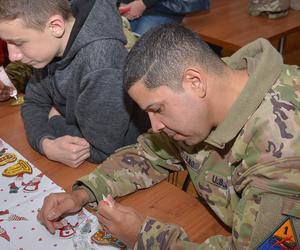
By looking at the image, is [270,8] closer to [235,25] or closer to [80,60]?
[235,25]

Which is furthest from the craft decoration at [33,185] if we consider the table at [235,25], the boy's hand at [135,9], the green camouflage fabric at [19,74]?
the boy's hand at [135,9]

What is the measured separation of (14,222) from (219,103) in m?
0.54

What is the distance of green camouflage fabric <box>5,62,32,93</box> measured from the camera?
151 cm

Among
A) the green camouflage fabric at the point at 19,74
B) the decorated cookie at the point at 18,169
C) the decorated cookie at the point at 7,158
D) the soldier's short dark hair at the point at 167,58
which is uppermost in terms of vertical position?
the soldier's short dark hair at the point at 167,58

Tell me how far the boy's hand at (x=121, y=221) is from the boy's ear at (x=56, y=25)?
51 cm

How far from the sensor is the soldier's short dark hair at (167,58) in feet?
2.61

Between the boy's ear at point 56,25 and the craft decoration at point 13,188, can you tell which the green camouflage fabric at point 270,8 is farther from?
the craft decoration at point 13,188

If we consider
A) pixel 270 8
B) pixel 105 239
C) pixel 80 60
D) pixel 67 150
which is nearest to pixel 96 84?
pixel 80 60

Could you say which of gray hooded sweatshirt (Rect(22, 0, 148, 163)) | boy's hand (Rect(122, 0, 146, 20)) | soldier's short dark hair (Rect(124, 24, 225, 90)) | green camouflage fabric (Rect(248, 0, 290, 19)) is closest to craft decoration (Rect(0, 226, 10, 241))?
gray hooded sweatshirt (Rect(22, 0, 148, 163))

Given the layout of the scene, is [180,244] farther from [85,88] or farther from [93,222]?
[85,88]

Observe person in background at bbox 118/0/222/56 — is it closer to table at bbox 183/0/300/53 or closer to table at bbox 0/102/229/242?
table at bbox 183/0/300/53

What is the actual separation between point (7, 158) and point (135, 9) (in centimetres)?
128

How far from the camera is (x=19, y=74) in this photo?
1528 millimetres

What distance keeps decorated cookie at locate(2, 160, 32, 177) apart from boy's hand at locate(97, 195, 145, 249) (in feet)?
0.95
